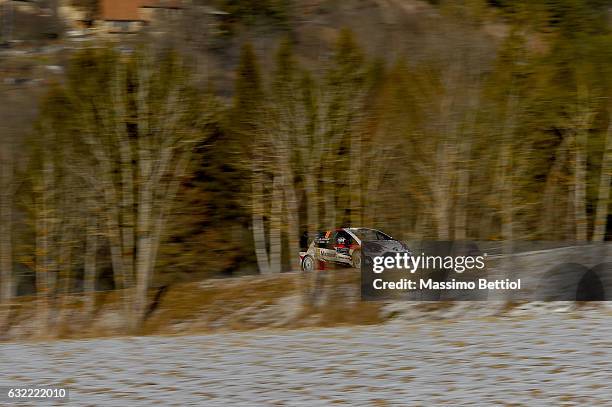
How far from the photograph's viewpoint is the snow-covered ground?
9.83 metres

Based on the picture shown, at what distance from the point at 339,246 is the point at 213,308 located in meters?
3.76

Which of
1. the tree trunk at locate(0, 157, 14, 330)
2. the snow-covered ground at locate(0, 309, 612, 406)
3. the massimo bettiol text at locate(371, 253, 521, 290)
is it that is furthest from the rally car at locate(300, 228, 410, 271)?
the snow-covered ground at locate(0, 309, 612, 406)

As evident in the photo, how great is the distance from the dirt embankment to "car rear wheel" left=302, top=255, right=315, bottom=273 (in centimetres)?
57

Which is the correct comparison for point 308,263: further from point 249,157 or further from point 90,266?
point 90,266

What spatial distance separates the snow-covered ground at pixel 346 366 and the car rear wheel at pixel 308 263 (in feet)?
35.1

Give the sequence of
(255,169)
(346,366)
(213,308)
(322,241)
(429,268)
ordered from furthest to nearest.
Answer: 1. (255,169)
2. (322,241)
3. (213,308)
4. (429,268)
5. (346,366)

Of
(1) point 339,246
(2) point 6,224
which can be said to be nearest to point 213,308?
(1) point 339,246

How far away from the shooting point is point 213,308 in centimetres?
2541

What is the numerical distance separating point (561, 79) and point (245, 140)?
1131 cm

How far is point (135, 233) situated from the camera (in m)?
26.2

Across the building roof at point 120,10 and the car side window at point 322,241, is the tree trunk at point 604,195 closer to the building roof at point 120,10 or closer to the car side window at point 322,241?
the car side window at point 322,241

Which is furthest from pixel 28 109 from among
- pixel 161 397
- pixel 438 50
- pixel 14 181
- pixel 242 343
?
pixel 161 397

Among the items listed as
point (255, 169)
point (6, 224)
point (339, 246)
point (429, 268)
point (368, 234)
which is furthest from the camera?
point (6, 224)

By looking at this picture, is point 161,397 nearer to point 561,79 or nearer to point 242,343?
point 242,343
